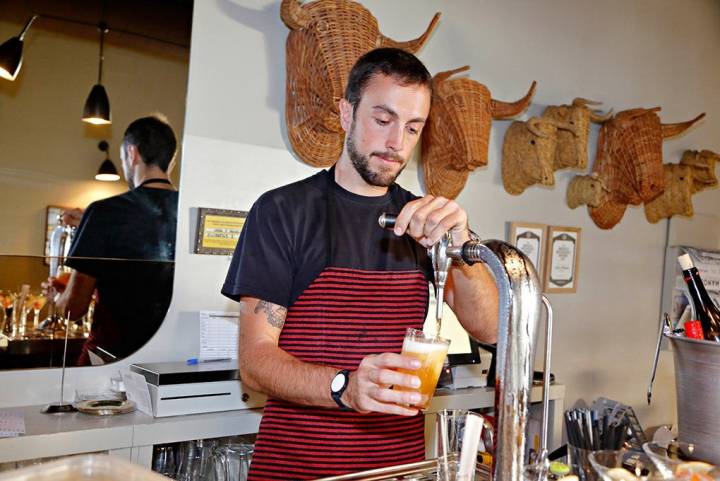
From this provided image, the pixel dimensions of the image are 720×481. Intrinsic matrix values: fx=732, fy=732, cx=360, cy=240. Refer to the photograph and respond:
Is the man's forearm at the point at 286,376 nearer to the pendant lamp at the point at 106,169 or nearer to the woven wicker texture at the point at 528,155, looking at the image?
the pendant lamp at the point at 106,169

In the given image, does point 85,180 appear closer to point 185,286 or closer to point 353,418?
point 185,286

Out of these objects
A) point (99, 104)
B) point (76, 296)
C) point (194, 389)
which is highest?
point (99, 104)

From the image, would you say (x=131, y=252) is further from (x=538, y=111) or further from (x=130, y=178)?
(x=538, y=111)

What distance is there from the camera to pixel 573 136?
158 inches

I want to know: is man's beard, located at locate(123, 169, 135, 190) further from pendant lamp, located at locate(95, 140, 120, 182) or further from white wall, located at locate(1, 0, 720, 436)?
white wall, located at locate(1, 0, 720, 436)

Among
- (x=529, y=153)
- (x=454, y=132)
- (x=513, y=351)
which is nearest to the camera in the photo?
(x=513, y=351)

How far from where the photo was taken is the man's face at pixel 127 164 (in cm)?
272

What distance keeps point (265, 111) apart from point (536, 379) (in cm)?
180

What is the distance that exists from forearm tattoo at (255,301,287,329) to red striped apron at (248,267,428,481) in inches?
3.0

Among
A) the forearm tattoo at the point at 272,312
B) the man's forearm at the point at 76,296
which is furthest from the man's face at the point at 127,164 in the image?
the forearm tattoo at the point at 272,312

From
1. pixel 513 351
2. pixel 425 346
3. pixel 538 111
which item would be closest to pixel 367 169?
pixel 425 346

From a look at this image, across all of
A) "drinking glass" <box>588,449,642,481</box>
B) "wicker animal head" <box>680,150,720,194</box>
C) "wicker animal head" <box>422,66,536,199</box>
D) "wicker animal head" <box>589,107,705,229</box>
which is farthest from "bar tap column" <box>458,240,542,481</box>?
→ "wicker animal head" <box>680,150,720,194</box>

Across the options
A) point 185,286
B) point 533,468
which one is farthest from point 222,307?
point 533,468

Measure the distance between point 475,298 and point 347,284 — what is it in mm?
365
